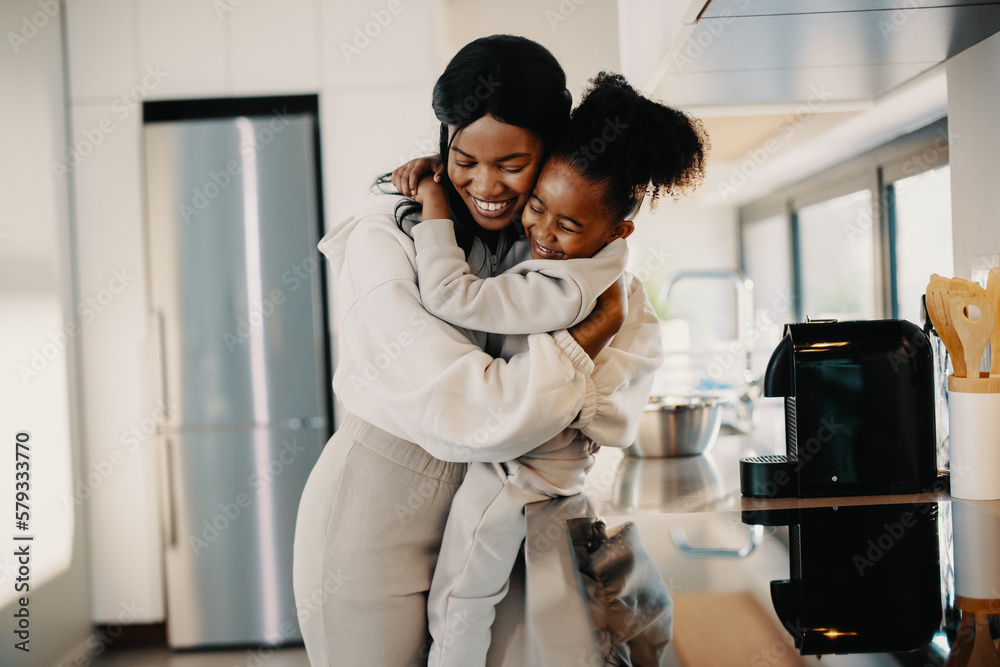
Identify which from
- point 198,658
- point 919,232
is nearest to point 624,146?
point 919,232

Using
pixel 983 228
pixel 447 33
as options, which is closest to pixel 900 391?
pixel 983 228

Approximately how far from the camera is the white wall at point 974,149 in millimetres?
1116

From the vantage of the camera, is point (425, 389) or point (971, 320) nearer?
point (425, 389)

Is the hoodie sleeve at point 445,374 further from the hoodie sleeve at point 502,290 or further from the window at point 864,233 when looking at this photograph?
the window at point 864,233

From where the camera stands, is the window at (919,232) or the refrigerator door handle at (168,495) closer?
the window at (919,232)

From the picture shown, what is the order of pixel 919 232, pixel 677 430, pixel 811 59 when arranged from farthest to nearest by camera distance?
1. pixel 919 232
2. pixel 677 430
3. pixel 811 59

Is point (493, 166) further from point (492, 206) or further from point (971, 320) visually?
point (971, 320)

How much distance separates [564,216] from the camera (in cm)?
88

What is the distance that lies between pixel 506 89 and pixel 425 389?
38 centimetres

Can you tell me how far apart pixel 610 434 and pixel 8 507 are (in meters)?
2.15

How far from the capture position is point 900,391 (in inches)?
40.1

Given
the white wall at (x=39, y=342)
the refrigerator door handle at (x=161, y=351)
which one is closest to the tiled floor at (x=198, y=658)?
the white wall at (x=39, y=342)

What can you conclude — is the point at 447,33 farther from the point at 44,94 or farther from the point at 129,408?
the point at 129,408

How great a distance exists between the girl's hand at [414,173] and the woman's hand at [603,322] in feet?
0.93
